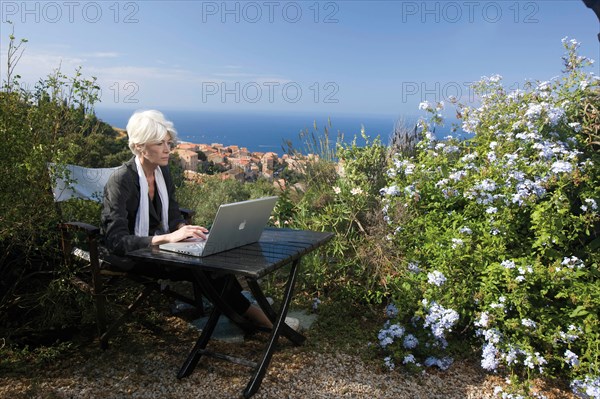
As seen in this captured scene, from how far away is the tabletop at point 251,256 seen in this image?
85.7 inches

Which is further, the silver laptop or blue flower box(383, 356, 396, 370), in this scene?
blue flower box(383, 356, 396, 370)

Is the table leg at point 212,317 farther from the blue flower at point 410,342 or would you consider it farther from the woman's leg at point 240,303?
the blue flower at point 410,342

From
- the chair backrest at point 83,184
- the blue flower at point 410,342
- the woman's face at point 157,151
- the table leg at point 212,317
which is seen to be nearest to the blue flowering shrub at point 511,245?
the blue flower at point 410,342

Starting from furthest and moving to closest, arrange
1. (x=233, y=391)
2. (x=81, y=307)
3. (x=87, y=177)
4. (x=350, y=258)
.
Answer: (x=350, y=258), (x=87, y=177), (x=81, y=307), (x=233, y=391)

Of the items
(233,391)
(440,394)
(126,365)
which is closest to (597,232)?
(440,394)

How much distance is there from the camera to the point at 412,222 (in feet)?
11.4

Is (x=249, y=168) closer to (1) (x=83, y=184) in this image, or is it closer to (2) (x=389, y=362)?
(1) (x=83, y=184)

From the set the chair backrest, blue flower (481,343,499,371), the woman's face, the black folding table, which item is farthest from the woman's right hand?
blue flower (481,343,499,371)

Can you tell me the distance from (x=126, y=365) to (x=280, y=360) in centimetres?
86

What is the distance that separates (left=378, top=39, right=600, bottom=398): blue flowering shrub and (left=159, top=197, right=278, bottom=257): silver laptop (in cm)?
107

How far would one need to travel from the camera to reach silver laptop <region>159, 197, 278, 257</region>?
2289 millimetres

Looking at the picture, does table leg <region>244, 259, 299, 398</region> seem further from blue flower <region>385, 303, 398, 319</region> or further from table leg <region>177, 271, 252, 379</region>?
blue flower <region>385, 303, 398, 319</region>

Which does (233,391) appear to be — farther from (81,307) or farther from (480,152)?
(480,152)

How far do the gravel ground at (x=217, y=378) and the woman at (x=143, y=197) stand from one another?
464mm
